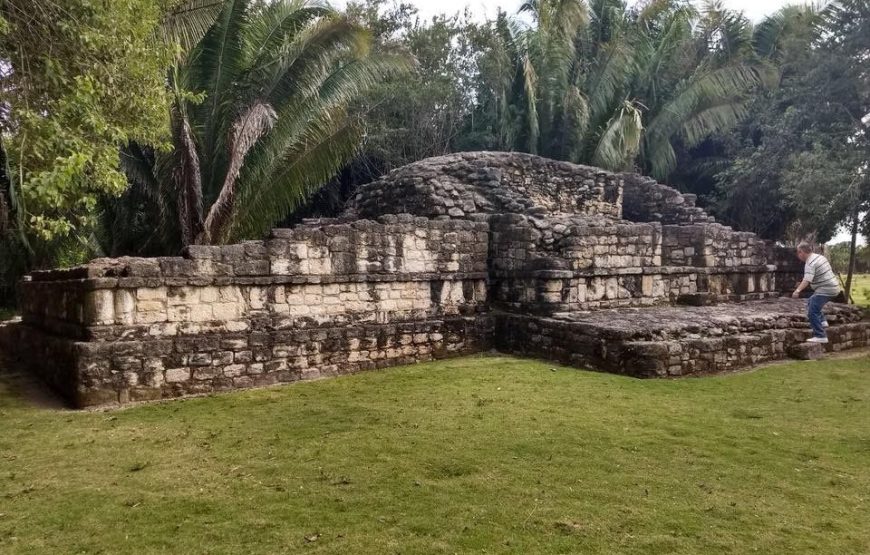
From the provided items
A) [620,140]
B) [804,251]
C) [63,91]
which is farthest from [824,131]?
[63,91]

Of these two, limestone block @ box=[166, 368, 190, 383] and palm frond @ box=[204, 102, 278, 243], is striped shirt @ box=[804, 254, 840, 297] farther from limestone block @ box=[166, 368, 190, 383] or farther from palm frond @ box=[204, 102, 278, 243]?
palm frond @ box=[204, 102, 278, 243]

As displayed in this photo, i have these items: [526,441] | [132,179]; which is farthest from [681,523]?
[132,179]

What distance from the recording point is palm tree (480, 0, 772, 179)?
20516 millimetres

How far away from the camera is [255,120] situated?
11.9 meters

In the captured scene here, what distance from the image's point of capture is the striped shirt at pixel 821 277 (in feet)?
30.1

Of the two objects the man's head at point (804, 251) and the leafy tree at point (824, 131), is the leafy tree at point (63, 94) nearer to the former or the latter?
the man's head at point (804, 251)

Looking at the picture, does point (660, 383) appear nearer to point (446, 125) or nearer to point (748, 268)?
point (748, 268)

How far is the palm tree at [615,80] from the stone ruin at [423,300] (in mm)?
8410

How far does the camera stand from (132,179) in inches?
543

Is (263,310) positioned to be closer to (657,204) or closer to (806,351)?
(806,351)

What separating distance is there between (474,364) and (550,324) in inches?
54.7

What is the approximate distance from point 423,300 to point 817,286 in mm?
6120

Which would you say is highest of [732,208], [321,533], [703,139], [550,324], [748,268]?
[703,139]

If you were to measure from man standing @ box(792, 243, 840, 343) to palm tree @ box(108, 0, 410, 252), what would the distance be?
8.94 meters
